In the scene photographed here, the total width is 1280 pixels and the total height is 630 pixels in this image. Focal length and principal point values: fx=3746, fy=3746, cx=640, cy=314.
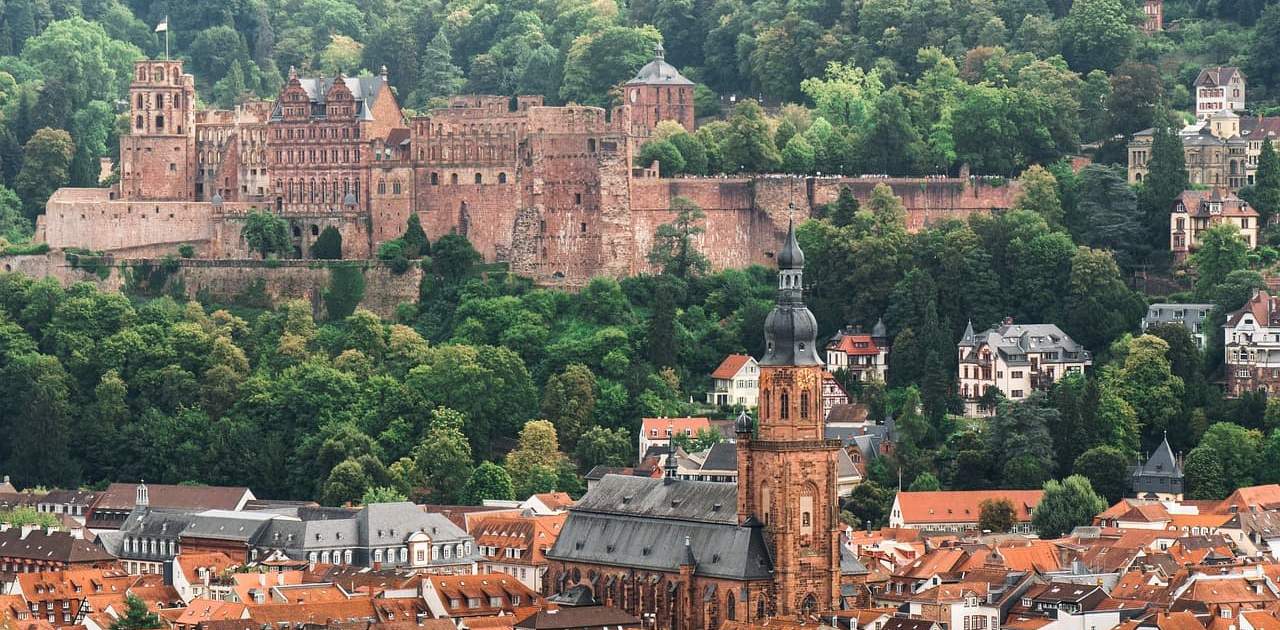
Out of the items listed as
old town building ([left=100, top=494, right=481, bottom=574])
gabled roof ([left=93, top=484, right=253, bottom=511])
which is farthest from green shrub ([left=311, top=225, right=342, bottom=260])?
old town building ([left=100, top=494, right=481, bottom=574])

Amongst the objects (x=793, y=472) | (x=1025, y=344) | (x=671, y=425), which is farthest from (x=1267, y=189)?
(x=793, y=472)

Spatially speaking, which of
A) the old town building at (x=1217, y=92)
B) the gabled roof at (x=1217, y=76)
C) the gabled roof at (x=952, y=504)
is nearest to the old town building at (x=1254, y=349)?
the gabled roof at (x=952, y=504)

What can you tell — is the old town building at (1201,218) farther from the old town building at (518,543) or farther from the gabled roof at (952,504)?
the old town building at (518,543)

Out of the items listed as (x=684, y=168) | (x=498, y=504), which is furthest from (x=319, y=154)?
(x=498, y=504)

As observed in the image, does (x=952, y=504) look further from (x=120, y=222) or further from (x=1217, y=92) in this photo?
(x=120, y=222)

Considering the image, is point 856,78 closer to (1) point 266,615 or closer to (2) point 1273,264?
(2) point 1273,264

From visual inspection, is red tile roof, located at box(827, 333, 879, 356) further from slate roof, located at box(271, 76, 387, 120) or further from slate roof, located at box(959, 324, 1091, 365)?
slate roof, located at box(271, 76, 387, 120)
